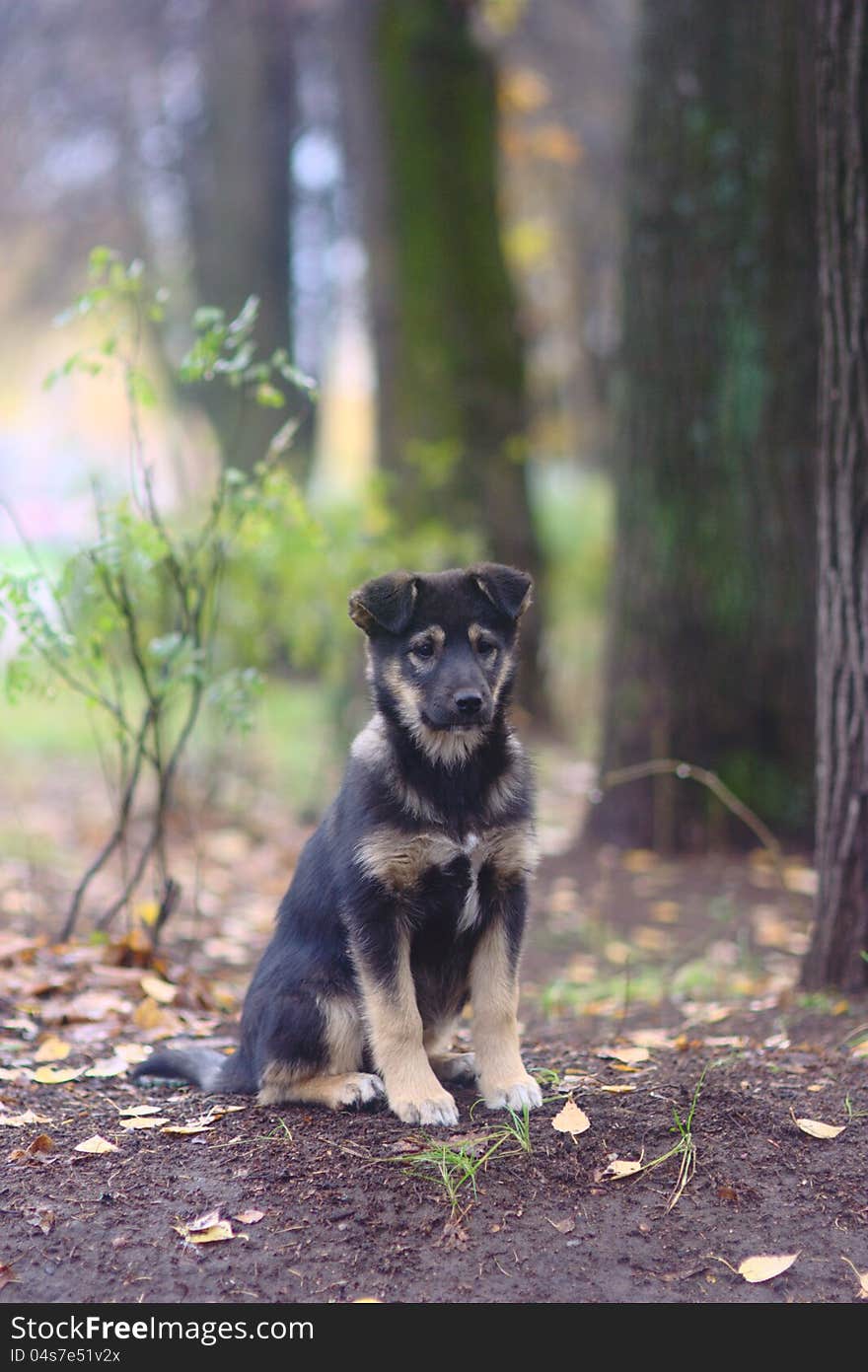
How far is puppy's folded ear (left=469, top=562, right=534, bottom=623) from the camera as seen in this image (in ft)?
15.6

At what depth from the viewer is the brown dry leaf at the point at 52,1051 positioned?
5289 millimetres

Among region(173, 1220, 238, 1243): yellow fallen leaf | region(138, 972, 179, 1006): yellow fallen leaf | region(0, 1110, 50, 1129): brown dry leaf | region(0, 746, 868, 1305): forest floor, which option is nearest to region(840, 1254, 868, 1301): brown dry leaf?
region(0, 746, 868, 1305): forest floor

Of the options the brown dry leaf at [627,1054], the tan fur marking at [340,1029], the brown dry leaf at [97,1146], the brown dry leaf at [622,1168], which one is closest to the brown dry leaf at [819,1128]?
the brown dry leaf at [622,1168]

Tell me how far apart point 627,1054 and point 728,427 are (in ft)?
16.9

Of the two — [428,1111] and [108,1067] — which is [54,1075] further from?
[428,1111]

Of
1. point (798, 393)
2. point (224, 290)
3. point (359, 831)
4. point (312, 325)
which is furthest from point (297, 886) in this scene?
point (312, 325)

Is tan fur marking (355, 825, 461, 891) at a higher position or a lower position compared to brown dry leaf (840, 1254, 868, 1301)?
higher

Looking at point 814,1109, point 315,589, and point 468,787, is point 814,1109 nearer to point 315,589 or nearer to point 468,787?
point 468,787

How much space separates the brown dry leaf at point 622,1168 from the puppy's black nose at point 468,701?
1.46 m

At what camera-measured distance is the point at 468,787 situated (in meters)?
4.55

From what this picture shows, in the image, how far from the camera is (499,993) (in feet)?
15.1

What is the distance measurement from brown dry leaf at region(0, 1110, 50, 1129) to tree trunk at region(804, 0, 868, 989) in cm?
332

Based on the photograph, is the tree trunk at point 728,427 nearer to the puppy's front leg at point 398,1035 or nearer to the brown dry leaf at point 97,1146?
the puppy's front leg at point 398,1035

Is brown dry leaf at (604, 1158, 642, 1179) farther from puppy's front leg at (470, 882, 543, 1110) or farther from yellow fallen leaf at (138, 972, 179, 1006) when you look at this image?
yellow fallen leaf at (138, 972, 179, 1006)
